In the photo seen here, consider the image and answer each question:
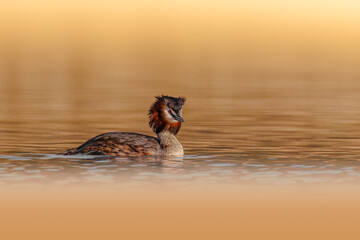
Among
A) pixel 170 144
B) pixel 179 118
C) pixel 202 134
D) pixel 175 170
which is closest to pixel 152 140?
pixel 170 144

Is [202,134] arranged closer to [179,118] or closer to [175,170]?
[179,118]

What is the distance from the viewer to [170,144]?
81.0 feet

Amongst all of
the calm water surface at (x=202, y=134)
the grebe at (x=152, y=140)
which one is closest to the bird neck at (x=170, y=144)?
the grebe at (x=152, y=140)

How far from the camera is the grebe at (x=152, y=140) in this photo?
24078mm

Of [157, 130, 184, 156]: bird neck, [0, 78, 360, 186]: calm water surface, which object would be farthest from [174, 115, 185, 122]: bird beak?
[0, 78, 360, 186]: calm water surface

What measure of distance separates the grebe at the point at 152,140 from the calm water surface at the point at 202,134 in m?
0.42

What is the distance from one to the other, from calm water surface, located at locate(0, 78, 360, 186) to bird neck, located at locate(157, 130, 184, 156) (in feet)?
1.24

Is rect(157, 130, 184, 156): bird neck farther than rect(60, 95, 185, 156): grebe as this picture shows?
Yes

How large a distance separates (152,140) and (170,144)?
0.41 metres

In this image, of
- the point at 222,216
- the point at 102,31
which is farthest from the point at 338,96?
the point at 102,31

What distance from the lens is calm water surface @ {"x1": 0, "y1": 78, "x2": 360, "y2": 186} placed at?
21500 mm

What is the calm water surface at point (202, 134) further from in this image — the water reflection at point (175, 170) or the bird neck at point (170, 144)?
the bird neck at point (170, 144)

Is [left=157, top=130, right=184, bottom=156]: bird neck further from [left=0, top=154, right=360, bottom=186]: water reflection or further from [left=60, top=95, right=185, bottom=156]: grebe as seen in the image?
[left=0, top=154, right=360, bottom=186]: water reflection

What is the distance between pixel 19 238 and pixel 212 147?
36.5 feet
